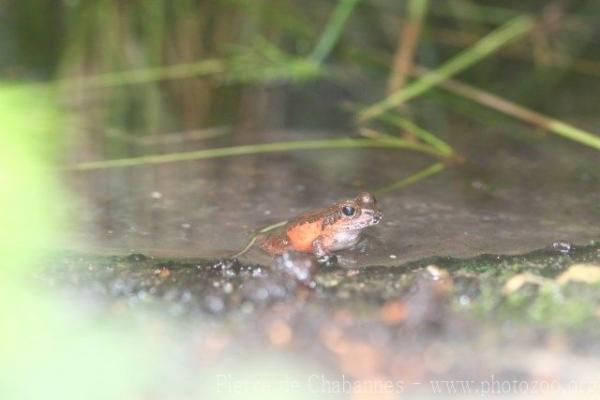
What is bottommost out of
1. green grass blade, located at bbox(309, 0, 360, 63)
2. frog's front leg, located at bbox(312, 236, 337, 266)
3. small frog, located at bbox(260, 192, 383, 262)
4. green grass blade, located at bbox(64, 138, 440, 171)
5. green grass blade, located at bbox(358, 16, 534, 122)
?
frog's front leg, located at bbox(312, 236, 337, 266)

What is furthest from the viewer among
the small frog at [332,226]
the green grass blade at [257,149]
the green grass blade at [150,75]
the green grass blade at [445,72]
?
the green grass blade at [150,75]

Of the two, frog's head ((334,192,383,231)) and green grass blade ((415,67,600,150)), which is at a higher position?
green grass blade ((415,67,600,150))

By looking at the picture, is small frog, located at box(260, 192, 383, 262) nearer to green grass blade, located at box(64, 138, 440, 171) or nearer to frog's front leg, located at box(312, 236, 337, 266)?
frog's front leg, located at box(312, 236, 337, 266)

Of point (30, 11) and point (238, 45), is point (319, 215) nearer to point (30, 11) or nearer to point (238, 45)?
point (238, 45)

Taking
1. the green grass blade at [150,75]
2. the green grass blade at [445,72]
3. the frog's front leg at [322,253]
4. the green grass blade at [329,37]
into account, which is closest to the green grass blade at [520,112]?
the green grass blade at [445,72]

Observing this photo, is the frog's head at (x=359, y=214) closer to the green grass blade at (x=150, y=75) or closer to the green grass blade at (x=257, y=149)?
the green grass blade at (x=257, y=149)

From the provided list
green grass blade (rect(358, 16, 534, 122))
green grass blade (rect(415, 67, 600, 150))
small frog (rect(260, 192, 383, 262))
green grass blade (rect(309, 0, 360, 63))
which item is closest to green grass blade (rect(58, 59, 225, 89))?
green grass blade (rect(309, 0, 360, 63))

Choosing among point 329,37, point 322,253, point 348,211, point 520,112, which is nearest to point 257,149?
point 348,211

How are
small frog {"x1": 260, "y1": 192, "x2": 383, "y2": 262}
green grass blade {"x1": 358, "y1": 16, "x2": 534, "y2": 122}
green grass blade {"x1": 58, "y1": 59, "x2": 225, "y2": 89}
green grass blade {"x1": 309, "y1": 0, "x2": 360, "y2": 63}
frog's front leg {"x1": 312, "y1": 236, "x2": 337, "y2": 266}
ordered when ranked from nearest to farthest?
frog's front leg {"x1": 312, "y1": 236, "x2": 337, "y2": 266}
small frog {"x1": 260, "y1": 192, "x2": 383, "y2": 262}
green grass blade {"x1": 358, "y1": 16, "x2": 534, "y2": 122}
green grass blade {"x1": 58, "y1": 59, "x2": 225, "y2": 89}
green grass blade {"x1": 309, "y1": 0, "x2": 360, "y2": 63}

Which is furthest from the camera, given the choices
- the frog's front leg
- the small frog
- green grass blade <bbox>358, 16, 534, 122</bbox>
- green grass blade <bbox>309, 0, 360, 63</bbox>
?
green grass blade <bbox>309, 0, 360, 63</bbox>
